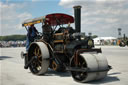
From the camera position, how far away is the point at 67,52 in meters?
6.89

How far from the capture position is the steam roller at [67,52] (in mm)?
5810

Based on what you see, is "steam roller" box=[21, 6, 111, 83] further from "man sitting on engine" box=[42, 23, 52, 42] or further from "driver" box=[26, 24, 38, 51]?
"driver" box=[26, 24, 38, 51]

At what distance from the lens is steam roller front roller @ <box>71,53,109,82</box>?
5.61 meters

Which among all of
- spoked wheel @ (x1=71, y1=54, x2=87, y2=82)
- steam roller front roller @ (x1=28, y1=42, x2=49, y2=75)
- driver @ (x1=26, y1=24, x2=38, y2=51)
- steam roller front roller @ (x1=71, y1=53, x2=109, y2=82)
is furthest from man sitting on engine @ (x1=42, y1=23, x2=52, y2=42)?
steam roller front roller @ (x1=71, y1=53, x2=109, y2=82)

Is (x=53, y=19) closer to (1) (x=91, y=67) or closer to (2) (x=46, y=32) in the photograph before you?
(2) (x=46, y=32)

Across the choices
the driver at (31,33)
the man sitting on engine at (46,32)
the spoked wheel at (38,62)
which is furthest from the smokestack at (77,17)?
the driver at (31,33)

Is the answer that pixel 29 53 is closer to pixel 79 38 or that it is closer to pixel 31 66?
pixel 31 66

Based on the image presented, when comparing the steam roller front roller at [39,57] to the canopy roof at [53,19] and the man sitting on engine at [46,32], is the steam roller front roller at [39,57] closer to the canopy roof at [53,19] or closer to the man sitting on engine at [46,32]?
the man sitting on engine at [46,32]

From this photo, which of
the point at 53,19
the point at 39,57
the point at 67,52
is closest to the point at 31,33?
the point at 53,19

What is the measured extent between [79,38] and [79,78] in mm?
1448

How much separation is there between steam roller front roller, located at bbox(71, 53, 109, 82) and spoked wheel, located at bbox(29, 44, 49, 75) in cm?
140

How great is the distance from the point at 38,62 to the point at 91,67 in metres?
2.67

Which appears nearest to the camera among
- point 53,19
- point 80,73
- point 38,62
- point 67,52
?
point 80,73

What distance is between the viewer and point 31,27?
837 cm
